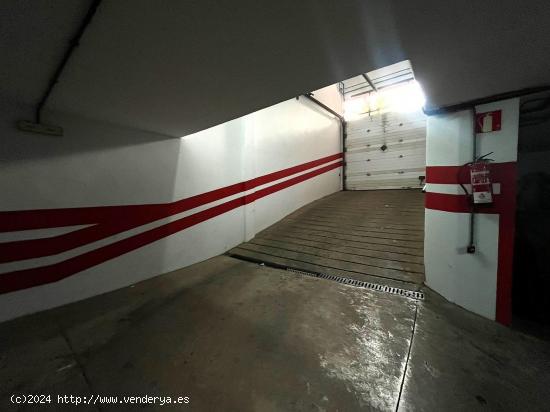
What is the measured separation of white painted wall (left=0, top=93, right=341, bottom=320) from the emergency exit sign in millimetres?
3282

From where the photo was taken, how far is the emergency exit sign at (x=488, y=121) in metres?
1.75

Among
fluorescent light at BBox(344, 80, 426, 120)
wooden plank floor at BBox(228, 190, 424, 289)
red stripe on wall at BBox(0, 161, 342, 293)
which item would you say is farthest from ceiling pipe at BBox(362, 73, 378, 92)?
red stripe on wall at BBox(0, 161, 342, 293)

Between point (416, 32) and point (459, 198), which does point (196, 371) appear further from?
point (459, 198)

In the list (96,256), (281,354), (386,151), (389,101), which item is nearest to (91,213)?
(96,256)

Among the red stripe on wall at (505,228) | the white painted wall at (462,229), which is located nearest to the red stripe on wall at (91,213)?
the white painted wall at (462,229)

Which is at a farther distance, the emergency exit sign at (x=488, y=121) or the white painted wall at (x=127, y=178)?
the white painted wall at (x=127, y=178)

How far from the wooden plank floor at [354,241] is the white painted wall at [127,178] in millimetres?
686

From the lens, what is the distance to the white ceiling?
92 cm

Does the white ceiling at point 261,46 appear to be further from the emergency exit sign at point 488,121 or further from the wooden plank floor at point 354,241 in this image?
the wooden plank floor at point 354,241

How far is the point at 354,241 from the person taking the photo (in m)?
3.44

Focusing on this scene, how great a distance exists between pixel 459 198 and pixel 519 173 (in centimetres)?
158

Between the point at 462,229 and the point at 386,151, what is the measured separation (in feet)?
17.3

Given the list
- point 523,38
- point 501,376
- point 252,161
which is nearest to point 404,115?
point 252,161

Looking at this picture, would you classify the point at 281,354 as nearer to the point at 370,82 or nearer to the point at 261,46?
the point at 261,46
